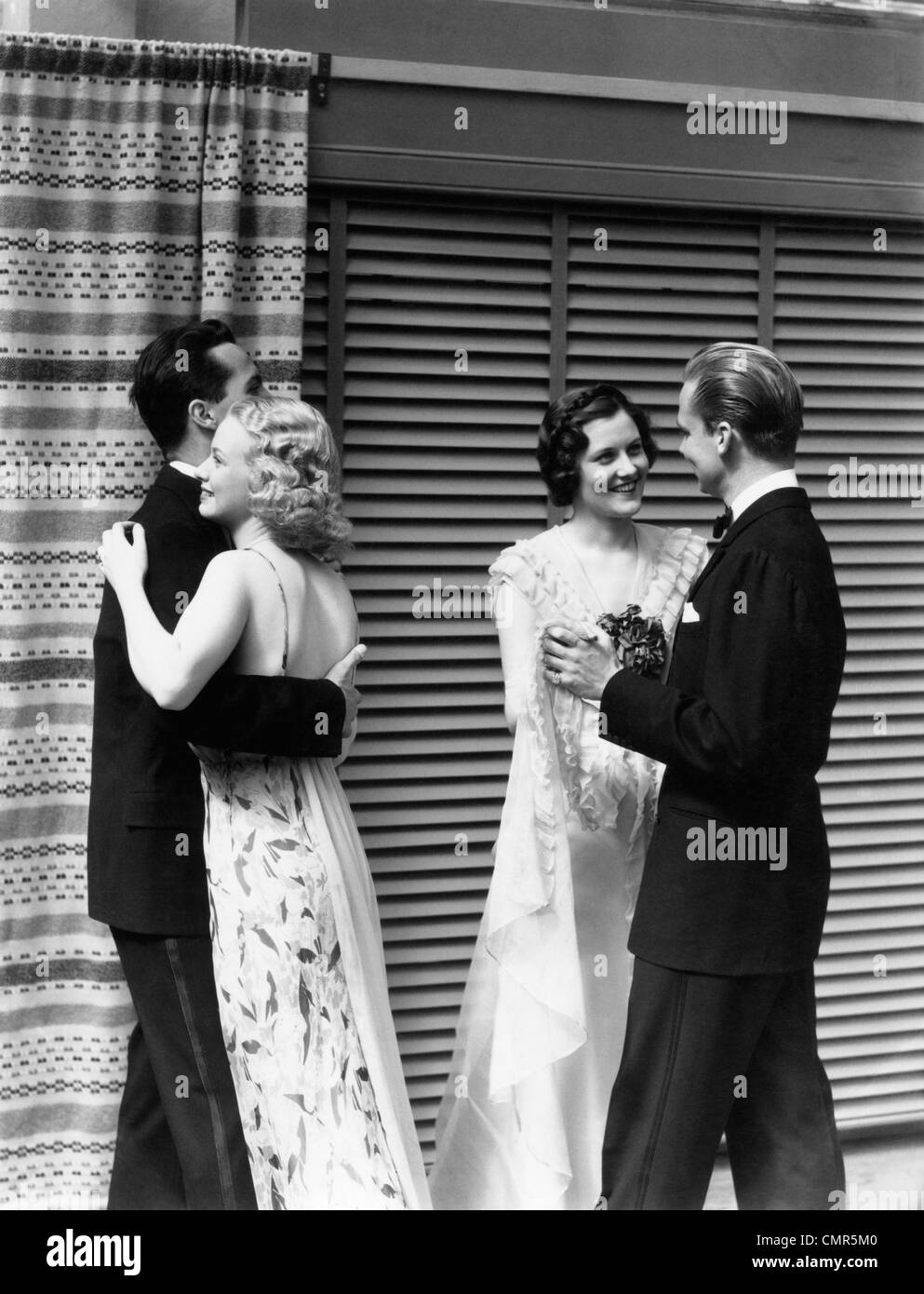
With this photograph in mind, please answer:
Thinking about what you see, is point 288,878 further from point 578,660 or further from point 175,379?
point 175,379

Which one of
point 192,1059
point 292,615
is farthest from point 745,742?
point 192,1059

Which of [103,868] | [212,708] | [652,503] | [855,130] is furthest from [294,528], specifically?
[855,130]

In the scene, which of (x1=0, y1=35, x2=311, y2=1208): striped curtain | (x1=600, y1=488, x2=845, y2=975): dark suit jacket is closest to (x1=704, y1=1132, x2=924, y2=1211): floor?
(x1=600, y1=488, x2=845, y2=975): dark suit jacket

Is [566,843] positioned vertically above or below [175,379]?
below

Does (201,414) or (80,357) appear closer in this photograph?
(201,414)

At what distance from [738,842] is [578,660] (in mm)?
461

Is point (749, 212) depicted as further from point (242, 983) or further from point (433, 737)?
point (242, 983)

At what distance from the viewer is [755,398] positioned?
2424 mm

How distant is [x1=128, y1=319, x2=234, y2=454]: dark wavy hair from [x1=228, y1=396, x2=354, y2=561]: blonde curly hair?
24 cm

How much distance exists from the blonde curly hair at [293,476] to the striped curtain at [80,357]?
65cm

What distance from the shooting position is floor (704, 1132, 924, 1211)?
343 centimetres

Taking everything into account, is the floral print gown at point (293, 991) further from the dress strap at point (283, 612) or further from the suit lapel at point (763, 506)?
the suit lapel at point (763, 506)

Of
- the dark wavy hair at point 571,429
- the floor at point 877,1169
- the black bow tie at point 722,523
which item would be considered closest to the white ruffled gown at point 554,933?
the dark wavy hair at point 571,429

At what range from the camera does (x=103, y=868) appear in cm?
275
